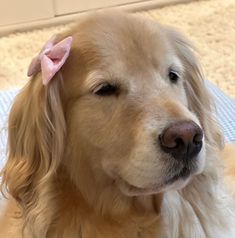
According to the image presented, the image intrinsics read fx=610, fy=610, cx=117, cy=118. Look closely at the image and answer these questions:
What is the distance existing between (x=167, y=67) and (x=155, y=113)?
0.15 metres

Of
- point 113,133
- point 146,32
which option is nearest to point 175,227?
point 113,133

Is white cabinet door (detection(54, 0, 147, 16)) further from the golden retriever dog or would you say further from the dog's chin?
the dog's chin

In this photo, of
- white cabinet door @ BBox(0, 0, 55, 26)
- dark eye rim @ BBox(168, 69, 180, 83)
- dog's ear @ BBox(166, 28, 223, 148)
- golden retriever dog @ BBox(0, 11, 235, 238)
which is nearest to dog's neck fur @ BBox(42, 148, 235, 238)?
golden retriever dog @ BBox(0, 11, 235, 238)

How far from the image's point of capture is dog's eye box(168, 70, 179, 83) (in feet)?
4.24

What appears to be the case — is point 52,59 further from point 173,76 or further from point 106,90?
point 173,76

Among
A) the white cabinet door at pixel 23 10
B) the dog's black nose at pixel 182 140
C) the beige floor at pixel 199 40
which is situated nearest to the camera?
the dog's black nose at pixel 182 140

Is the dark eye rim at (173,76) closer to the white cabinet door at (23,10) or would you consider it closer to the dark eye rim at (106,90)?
the dark eye rim at (106,90)

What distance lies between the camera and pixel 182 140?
1.12m

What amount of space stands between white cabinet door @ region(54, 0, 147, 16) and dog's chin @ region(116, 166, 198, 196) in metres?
2.21

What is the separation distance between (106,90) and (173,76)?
0.16 m

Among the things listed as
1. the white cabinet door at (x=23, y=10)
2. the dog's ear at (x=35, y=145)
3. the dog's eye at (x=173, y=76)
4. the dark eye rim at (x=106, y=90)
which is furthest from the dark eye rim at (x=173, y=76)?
the white cabinet door at (x=23, y=10)

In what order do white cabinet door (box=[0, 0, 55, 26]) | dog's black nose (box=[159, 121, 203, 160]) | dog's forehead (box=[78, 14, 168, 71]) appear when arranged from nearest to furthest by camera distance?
dog's black nose (box=[159, 121, 203, 160]), dog's forehead (box=[78, 14, 168, 71]), white cabinet door (box=[0, 0, 55, 26])

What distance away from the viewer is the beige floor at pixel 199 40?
8.98 ft

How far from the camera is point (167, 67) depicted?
128 cm
